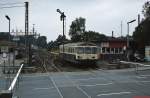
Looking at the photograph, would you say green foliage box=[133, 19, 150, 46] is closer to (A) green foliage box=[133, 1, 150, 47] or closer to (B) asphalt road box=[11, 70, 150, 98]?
(A) green foliage box=[133, 1, 150, 47]

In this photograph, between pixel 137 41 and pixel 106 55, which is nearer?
pixel 106 55

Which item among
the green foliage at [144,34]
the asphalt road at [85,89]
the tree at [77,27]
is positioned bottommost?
the asphalt road at [85,89]

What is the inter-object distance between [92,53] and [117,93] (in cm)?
2633

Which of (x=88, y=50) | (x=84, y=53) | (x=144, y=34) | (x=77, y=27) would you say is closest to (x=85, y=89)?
(x=84, y=53)

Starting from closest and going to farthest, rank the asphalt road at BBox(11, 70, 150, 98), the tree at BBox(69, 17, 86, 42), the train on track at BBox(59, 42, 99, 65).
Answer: the asphalt road at BBox(11, 70, 150, 98) < the train on track at BBox(59, 42, 99, 65) < the tree at BBox(69, 17, 86, 42)

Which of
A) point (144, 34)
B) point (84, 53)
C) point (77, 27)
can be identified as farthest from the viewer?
point (77, 27)

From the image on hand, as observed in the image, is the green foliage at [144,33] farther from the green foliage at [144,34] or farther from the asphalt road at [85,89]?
the asphalt road at [85,89]

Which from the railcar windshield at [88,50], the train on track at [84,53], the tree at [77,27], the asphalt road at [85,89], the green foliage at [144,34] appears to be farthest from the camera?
the tree at [77,27]

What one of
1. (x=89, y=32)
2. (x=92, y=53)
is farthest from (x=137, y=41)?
(x=89, y=32)

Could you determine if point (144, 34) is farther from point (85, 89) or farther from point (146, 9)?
point (85, 89)

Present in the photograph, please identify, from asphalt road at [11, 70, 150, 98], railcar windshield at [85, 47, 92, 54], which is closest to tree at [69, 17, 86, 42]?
railcar windshield at [85, 47, 92, 54]

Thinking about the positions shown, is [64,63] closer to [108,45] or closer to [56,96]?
[108,45]

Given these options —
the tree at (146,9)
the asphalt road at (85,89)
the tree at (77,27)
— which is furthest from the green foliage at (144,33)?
the tree at (77,27)

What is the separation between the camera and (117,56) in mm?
73188
